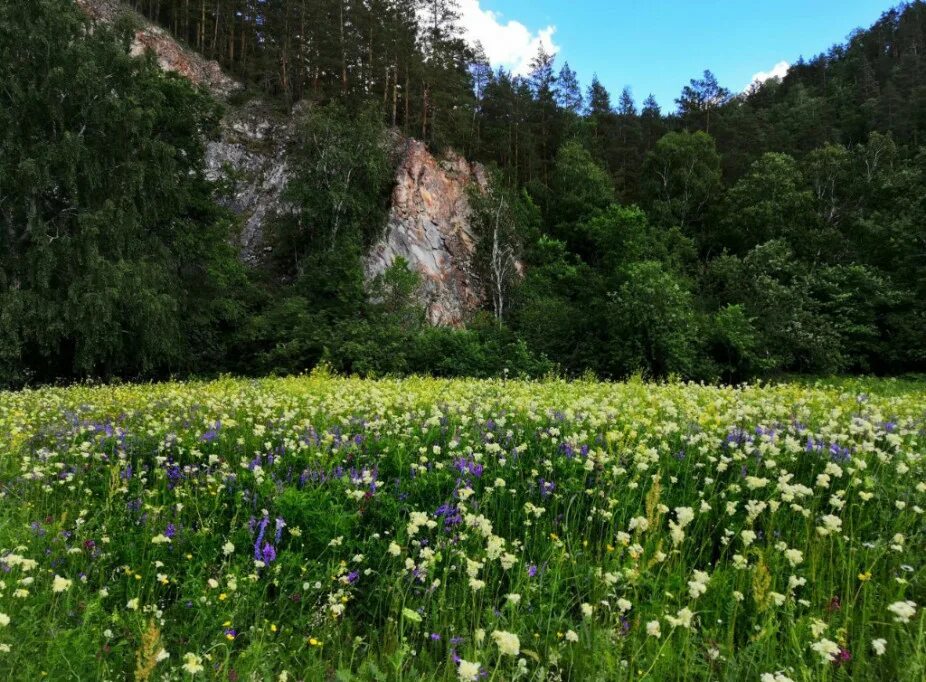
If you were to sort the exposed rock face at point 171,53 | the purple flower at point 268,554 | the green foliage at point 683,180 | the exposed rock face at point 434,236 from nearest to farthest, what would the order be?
the purple flower at point 268,554, the exposed rock face at point 434,236, the exposed rock face at point 171,53, the green foliage at point 683,180

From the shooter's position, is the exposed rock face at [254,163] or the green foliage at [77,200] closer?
the green foliage at [77,200]

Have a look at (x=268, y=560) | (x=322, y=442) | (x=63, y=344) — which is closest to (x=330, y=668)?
(x=268, y=560)

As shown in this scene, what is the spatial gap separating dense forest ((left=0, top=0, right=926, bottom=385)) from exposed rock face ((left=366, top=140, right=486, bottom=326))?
1.47 metres

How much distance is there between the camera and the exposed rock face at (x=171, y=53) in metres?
43.5

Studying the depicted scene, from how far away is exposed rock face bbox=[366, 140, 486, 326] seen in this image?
41844 mm

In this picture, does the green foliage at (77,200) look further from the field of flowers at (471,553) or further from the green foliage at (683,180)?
the green foliage at (683,180)

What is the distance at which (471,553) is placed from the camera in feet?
11.8

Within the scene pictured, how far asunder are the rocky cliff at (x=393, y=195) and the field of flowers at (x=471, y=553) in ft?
116

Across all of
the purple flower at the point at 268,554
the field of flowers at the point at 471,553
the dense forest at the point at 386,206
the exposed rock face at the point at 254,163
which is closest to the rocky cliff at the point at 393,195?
the exposed rock face at the point at 254,163

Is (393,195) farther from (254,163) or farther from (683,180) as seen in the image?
(683,180)

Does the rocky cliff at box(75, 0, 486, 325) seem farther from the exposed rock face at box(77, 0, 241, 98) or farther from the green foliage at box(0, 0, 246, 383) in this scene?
the green foliage at box(0, 0, 246, 383)

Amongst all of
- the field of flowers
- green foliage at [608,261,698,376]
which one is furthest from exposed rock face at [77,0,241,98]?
the field of flowers

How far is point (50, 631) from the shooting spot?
248 cm

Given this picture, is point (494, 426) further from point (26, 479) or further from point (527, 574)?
point (26, 479)
